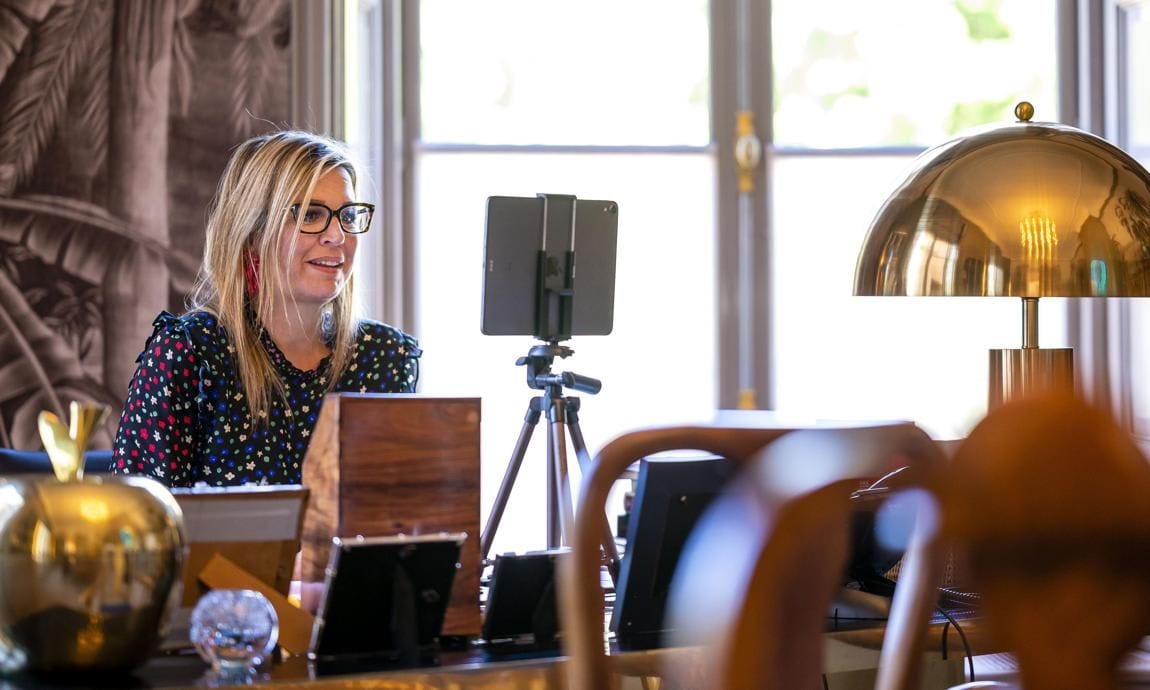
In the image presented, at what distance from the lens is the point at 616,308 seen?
4461mm

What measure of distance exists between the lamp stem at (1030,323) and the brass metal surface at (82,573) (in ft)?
4.11

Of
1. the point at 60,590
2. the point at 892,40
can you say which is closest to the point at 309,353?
the point at 60,590

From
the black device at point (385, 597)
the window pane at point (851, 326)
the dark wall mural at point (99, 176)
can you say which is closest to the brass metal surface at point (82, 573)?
the black device at point (385, 597)

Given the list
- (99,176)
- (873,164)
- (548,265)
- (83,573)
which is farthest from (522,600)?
(873,164)

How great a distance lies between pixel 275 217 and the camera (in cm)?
257

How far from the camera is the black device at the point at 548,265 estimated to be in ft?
9.58

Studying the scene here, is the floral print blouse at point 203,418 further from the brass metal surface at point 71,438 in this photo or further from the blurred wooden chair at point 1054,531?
the blurred wooden chair at point 1054,531

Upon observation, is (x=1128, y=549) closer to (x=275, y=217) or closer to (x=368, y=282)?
(x=275, y=217)

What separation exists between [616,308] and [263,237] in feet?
6.59

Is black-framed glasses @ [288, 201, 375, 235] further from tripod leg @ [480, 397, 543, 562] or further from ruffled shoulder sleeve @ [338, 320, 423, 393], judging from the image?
tripod leg @ [480, 397, 543, 562]

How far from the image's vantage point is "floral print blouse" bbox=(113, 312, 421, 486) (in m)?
2.42

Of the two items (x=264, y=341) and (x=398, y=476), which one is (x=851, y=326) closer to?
(x=264, y=341)

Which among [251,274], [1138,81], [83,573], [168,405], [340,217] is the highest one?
[1138,81]

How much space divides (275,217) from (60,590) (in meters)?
1.37
